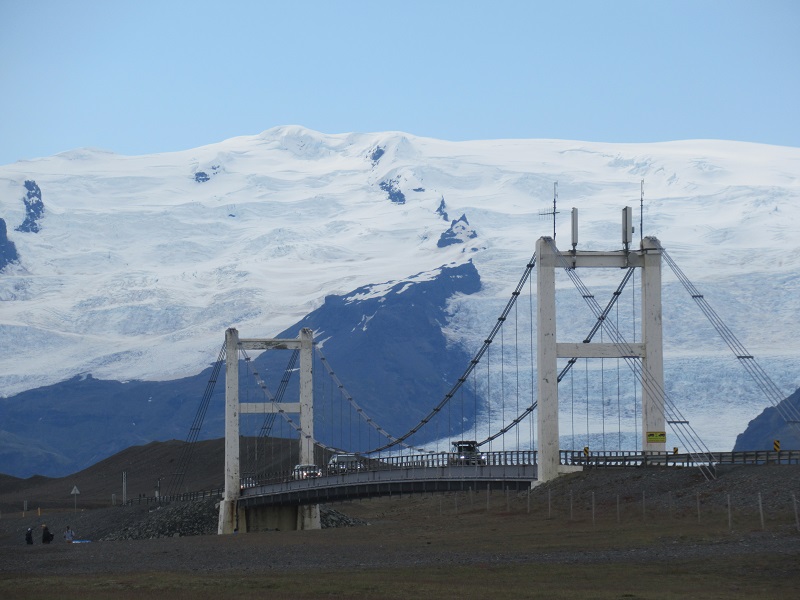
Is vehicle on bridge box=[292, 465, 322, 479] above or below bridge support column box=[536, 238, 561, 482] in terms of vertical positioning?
below

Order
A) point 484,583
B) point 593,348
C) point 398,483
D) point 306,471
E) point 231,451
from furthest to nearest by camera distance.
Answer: point 231,451 → point 306,471 → point 398,483 → point 593,348 → point 484,583

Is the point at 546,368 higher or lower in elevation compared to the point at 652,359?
lower

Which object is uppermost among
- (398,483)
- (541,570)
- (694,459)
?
(694,459)

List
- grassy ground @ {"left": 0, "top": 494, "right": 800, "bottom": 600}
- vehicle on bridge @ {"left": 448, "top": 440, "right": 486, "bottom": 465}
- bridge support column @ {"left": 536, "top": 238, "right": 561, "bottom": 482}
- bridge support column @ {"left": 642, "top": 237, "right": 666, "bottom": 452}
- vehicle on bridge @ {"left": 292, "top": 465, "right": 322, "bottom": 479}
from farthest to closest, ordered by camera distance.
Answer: vehicle on bridge @ {"left": 292, "top": 465, "right": 322, "bottom": 479} → vehicle on bridge @ {"left": 448, "top": 440, "right": 486, "bottom": 465} → bridge support column @ {"left": 642, "top": 237, "right": 666, "bottom": 452} → bridge support column @ {"left": 536, "top": 238, "right": 561, "bottom": 482} → grassy ground @ {"left": 0, "top": 494, "right": 800, "bottom": 600}

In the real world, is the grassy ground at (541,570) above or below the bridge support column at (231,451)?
below

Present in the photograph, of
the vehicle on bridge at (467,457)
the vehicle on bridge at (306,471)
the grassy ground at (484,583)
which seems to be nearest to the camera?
the grassy ground at (484,583)

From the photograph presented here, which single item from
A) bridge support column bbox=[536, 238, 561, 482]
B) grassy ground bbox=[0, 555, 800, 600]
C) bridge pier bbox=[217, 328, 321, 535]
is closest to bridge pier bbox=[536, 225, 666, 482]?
bridge support column bbox=[536, 238, 561, 482]

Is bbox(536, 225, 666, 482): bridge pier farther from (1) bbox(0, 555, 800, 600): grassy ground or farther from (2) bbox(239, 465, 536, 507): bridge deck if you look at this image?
(1) bbox(0, 555, 800, 600): grassy ground

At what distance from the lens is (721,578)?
40.2 m

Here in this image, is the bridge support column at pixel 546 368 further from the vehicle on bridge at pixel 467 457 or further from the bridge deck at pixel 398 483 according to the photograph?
the vehicle on bridge at pixel 467 457

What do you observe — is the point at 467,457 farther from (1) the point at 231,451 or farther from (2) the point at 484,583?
(2) the point at 484,583

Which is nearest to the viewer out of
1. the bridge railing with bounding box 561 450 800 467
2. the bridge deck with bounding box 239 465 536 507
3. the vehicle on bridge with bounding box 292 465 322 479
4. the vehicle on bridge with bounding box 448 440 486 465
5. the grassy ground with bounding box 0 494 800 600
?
the grassy ground with bounding box 0 494 800 600

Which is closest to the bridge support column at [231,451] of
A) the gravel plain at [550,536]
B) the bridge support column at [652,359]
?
the gravel plain at [550,536]

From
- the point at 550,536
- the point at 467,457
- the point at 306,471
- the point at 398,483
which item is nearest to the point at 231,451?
the point at 306,471
